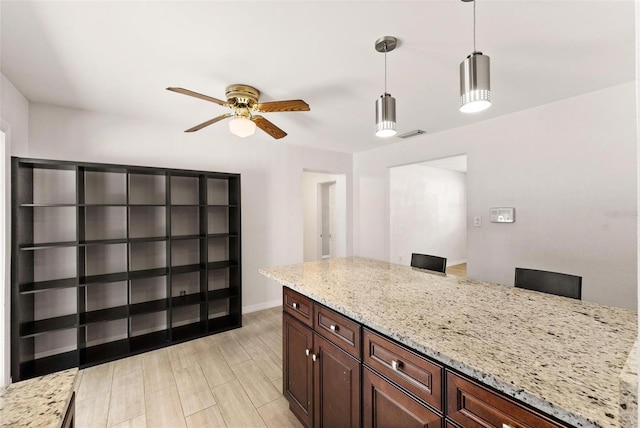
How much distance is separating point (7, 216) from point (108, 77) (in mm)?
1342

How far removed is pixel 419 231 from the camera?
19.5 ft

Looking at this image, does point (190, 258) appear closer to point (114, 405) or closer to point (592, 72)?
point (114, 405)

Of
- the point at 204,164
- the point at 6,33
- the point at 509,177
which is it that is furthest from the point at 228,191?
the point at 509,177

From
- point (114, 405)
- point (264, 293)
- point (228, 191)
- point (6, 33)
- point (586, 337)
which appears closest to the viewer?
point (586, 337)

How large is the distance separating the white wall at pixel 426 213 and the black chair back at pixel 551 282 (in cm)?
288

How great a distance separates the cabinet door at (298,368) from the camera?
164 cm

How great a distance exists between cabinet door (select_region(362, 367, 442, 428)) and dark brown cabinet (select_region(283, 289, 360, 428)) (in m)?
0.06

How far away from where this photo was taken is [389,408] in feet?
3.72

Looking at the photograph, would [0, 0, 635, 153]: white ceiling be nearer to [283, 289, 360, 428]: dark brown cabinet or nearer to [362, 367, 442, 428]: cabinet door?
[283, 289, 360, 428]: dark brown cabinet

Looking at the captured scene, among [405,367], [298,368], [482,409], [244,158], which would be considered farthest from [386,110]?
[244,158]

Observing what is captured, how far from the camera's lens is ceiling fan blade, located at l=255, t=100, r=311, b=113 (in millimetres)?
2008

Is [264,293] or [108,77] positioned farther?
[264,293]

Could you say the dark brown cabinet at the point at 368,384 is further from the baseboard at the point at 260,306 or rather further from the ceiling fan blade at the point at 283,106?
the baseboard at the point at 260,306

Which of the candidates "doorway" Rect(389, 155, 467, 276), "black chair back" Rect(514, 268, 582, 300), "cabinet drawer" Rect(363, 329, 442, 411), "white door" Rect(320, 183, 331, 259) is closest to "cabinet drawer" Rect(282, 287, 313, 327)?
"cabinet drawer" Rect(363, 329, 442, 411)
